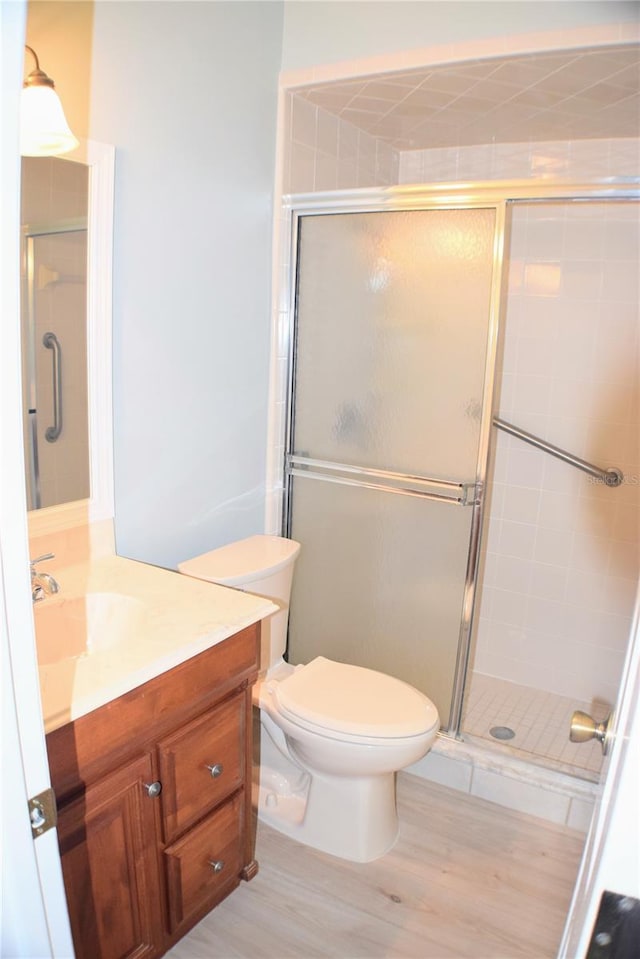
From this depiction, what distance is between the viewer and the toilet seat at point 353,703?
1840 millimetres

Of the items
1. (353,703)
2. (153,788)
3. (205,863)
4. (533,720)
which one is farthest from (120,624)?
(533,720)

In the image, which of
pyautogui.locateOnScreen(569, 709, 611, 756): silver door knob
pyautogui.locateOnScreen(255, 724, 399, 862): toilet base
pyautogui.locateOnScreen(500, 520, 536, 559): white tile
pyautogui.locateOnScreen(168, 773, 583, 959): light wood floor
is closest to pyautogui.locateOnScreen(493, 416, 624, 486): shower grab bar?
pyautogui.locateOnScreen(500, 520, 536, 559): white tile

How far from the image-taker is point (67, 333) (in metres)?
Result: 1.65

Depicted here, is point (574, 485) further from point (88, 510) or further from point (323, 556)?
point (88, 510)

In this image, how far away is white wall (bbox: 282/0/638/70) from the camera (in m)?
1.85

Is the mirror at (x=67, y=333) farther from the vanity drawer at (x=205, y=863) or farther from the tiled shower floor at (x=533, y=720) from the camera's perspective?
the tiled shower floor at (x=533, y=720)

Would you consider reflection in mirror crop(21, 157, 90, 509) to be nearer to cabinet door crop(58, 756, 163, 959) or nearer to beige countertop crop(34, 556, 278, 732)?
beige countertop crop(34, 556, 278, 732)

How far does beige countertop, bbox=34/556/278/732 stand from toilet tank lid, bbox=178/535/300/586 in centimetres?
20

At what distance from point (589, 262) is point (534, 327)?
31 centimetres

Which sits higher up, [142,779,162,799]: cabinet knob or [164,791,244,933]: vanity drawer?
[142,779,162,799]: cabinet knob

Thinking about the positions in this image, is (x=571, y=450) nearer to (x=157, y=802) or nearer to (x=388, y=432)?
(x=388, y=432)

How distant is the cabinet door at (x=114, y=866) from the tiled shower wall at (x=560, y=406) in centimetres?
139

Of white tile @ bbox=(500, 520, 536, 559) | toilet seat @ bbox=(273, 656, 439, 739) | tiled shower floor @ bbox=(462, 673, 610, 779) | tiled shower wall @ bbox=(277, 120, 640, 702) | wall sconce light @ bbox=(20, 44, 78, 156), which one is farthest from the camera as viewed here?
white tile @ bbox=(500, 520, 536, 559)

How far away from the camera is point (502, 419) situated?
2877mm
